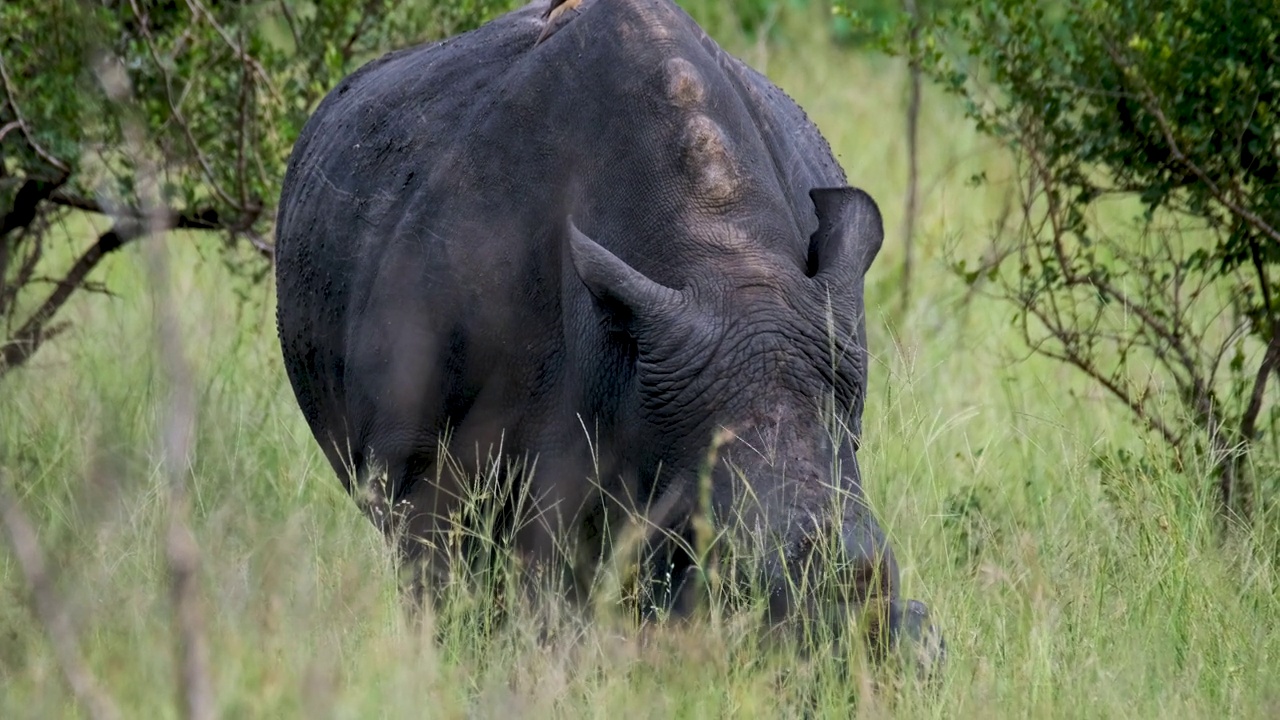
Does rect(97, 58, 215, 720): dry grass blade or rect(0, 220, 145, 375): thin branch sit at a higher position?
rect(97, 58, 215, 720): dry grass blade

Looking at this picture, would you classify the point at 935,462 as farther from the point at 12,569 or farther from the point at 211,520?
the point at 12,569

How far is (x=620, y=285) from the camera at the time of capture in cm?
452

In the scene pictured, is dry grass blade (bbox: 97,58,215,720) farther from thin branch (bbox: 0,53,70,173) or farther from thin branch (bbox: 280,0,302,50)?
thin branch (bbox: 280,0,302,50)

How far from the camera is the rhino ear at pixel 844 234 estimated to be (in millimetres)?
4773

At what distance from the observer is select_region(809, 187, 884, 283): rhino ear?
15.7ft

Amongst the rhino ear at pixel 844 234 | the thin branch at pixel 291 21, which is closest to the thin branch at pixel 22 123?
the thin branch at pixel 291 21

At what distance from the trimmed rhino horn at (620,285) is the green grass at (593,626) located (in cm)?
79

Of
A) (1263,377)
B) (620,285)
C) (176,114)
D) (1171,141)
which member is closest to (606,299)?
(620,285)

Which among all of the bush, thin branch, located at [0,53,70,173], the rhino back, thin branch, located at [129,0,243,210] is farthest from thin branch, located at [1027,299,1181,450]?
thin branch, located at [0,53,70,173]

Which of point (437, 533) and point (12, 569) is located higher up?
point (437, 533)

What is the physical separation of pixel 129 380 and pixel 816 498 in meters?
4.44

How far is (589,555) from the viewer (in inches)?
206

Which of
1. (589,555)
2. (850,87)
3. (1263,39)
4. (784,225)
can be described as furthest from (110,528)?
(850,87)

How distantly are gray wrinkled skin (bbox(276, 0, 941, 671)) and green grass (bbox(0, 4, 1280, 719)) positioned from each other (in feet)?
0.95
